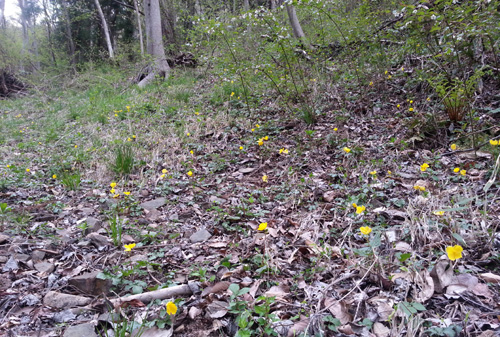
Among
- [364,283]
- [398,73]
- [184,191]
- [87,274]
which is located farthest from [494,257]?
[398,73]

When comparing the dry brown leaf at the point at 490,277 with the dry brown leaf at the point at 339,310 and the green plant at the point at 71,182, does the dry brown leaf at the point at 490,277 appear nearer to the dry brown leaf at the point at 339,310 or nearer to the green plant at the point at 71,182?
the dry brown leaf at the point at 339,310

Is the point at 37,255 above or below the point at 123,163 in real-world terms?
below

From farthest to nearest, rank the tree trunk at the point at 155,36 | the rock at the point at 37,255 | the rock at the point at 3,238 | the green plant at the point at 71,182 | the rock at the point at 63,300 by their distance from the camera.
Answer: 1. the tree trunk at the point at 155,36
2. the green plant at the point at 71,182
3. the rock at the point at 3,238
4. the rock at the point at 37,255
5. the rock at the point at 63,300

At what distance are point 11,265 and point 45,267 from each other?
0.21 meters

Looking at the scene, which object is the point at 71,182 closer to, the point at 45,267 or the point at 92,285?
the point at 45,267

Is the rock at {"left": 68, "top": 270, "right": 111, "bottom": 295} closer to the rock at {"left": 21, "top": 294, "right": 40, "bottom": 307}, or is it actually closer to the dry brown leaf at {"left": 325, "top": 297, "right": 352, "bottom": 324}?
the rock at {"left": 21, "top": 294, "right": 40, "bottom": 307}

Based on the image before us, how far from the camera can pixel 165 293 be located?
1.62 meters

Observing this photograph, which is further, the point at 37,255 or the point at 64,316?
the point at 37,255

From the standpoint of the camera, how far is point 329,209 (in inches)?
96.0

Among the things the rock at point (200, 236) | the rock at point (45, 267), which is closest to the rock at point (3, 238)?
the rock at point (45, 267)

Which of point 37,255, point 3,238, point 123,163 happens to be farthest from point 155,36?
point 37,255

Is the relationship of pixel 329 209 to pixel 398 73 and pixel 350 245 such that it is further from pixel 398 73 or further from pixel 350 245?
pixel 398 73

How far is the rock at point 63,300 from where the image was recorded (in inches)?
64.3

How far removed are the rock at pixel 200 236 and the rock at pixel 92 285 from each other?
0.67 m
